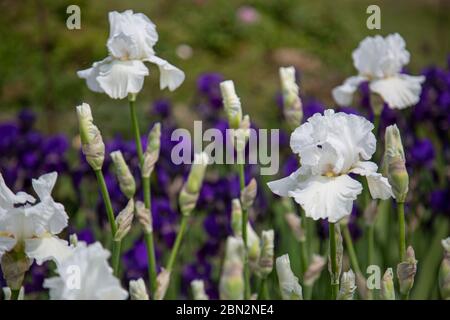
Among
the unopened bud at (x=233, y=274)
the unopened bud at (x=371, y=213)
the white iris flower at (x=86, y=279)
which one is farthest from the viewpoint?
the unopened bud at (x=371, y=213)

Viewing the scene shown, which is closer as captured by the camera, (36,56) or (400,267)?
(400,267)

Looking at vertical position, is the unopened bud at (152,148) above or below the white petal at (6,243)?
above

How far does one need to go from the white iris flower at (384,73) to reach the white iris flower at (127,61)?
1.87 ft

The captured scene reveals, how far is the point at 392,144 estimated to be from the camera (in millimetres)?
1281

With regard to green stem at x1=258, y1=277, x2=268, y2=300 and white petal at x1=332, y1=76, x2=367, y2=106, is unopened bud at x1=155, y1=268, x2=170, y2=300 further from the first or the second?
white petal at x1=332, y1=76, x2=367, y2=106

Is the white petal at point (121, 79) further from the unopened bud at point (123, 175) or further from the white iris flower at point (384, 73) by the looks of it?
the white iris flower at point (384, 73)

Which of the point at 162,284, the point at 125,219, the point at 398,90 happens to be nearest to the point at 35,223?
the point at 125,219

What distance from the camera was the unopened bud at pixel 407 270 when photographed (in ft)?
4.16

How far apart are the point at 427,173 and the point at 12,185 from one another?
4.48 ft

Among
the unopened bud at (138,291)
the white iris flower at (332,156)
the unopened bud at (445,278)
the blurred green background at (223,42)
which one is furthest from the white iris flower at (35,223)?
the blurred green background at (223,42)
